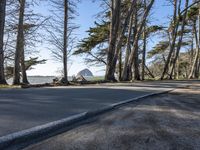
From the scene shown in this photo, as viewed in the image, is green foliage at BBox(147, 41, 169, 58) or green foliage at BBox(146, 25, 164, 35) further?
green foliage at BBox(147, 41, 169, 58)

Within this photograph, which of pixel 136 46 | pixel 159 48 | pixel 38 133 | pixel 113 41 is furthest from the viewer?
pixel 159 48

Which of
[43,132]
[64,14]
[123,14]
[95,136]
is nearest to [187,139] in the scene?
[95,136]

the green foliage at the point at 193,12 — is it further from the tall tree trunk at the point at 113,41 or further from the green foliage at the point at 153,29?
the tall tree trunk at the point at 113,41

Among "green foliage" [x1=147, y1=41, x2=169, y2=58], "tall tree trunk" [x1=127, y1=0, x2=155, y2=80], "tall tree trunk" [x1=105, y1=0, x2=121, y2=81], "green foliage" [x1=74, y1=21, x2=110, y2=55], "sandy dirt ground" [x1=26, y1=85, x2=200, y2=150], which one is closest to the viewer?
"sandy dirt ground" [x1=26, y1=85, x2=200, y2=150]

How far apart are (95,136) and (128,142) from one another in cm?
56

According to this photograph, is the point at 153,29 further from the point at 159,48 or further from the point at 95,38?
the point at 159,48

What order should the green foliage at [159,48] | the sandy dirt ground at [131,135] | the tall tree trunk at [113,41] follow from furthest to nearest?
the green foliage at [159,48] → the tall tree trunk at [113,41] → the sandy dirt ground at [131,135]

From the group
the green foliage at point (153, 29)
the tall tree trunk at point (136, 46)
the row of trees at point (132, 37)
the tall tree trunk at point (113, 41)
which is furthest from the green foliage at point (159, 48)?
the tall tree trunk at point (113, 41)

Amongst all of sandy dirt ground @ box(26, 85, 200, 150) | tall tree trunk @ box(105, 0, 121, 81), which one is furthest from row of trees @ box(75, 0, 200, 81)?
sandy dirt ground @ box(26, 85, 200, 150)

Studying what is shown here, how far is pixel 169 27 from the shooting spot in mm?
41344

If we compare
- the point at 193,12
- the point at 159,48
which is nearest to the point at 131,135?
the point at 193,12

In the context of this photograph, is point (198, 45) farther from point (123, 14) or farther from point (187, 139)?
point (187, 139)

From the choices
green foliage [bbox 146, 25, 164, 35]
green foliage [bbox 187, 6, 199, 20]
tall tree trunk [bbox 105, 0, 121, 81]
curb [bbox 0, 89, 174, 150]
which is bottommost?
curb [bbox 0, 89, 174, 150]

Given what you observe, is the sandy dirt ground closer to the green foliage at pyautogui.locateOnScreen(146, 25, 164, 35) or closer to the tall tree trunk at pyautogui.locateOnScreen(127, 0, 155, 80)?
the tall tree trunk at pyautogui.locateOnScreen(127, 0, 155, 80)
